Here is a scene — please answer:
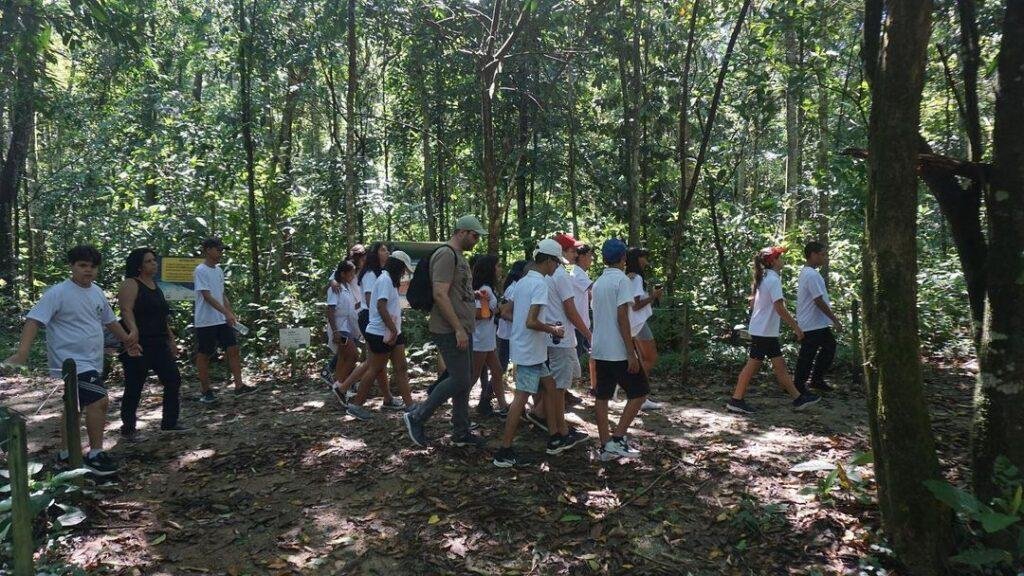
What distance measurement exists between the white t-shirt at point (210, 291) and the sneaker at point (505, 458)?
4.10 meters

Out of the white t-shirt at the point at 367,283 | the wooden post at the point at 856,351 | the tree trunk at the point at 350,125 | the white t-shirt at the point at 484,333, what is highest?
the tree trunk at the point at 350,125

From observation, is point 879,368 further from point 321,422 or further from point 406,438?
point 321,422

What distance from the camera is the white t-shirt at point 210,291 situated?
25.0 ft

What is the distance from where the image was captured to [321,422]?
7.06m

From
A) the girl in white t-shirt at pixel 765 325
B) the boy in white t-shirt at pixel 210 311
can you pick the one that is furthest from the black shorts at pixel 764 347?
the boy in white t-shirt at pixel 210 311

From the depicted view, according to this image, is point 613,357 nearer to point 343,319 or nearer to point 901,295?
point 901,295

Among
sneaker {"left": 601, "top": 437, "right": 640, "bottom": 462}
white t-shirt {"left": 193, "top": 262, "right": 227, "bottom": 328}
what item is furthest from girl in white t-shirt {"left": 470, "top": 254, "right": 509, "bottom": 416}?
white t-shirt {"left": 193, "top": 262, "right": 227, "bottom": 328}

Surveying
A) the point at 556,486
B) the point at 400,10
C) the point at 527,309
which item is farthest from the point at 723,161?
the point at 556,486

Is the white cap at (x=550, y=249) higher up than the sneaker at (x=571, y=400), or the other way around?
the white cap at (x=550, y=249)

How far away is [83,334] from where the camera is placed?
5.21 meters

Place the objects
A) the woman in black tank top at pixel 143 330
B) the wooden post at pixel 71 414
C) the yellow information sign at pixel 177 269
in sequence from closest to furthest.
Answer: the wooden post at pixel 71 414 < the woman in black tank top at pixel 143 330 < the yellow information sign at pixel 177 269

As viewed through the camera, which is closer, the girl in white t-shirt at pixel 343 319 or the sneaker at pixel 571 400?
the sneaker at pixel 571 400

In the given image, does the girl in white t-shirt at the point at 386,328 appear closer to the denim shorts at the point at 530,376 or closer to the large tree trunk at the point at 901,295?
the denim shorts at the point at 530,376

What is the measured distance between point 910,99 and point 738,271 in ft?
28.1
